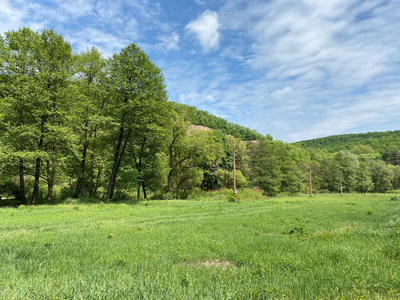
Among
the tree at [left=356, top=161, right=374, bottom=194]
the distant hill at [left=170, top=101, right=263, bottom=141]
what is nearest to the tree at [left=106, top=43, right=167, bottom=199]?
the distant hill at [left=170, top=101, right=263, bottom=141]

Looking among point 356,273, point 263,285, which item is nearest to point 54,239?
point 263,285

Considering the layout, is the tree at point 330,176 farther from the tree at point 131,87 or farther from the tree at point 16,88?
the tree at point 16,88

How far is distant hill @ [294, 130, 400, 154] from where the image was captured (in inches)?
4766

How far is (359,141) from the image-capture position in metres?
139

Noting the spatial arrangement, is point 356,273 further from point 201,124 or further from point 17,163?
point 201,124

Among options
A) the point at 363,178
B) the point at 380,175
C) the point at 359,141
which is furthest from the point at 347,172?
the point at 359,141

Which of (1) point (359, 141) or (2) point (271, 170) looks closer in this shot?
(2) point (271, 170)

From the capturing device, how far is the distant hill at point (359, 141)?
12106 cm

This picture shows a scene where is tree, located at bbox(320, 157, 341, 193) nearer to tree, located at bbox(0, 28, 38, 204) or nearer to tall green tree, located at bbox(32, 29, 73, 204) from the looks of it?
tall green tree, located at bbox(32, 29, 73, 204)

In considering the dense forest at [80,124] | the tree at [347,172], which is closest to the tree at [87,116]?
the dense forest at [80,124]

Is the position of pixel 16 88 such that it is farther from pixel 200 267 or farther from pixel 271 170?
pixel 271 170

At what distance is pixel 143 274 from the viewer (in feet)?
12.3

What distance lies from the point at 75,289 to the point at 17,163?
20.7m

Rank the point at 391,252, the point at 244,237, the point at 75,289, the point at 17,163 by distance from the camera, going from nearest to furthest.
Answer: the point at 75,289 < the point at 391,252 < the point at 244,237 < the point at 17,163
